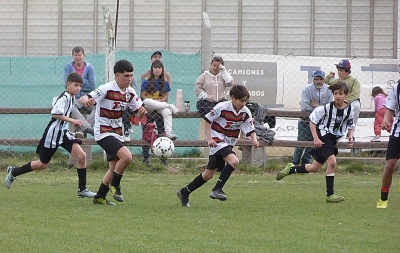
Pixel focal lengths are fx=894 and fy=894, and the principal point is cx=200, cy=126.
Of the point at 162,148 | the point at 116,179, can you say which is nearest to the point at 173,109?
the point at 162,148

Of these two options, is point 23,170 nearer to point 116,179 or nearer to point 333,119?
point 116,179

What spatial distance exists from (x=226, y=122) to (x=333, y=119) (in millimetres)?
1507

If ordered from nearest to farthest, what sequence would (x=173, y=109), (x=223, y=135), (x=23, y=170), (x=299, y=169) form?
(x=223, y=135) < (x=23, y=170) < (x=299, y=169) < (x=173, y=109)

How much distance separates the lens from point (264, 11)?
21.8 metres

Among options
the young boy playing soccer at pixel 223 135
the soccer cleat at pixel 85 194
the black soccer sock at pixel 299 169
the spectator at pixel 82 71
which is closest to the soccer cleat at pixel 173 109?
the spectator at pixel 82 71

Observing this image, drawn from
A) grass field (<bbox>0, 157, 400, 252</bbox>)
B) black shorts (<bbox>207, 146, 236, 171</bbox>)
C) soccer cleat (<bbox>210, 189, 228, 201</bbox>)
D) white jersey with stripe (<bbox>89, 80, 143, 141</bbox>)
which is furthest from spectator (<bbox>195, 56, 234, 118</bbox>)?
soccer cleat (<bbox>210, 189, 228, 201</bbox>)

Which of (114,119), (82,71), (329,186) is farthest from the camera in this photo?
(82,71)

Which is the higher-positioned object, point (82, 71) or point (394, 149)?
point (82, 71)

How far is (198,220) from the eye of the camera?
27.1 feet

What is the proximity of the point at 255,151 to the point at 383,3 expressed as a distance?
8.08m

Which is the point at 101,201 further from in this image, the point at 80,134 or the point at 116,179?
the point at 80,134

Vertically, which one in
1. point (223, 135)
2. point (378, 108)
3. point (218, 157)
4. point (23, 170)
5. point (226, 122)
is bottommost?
point (23, 170)

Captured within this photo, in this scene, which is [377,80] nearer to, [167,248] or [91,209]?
[91,209]

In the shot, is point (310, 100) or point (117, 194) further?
point (310, 100)
